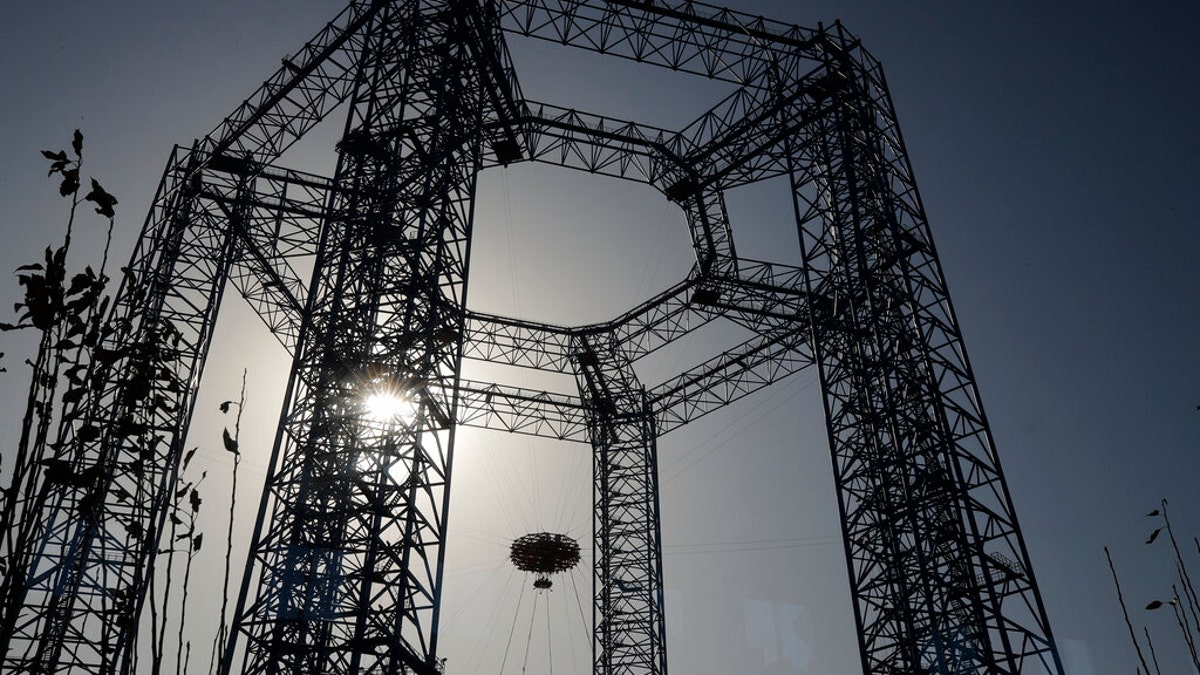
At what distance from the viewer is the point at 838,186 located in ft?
61.1

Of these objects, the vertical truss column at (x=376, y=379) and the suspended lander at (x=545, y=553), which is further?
the suspended lander at (x=545, y=553)

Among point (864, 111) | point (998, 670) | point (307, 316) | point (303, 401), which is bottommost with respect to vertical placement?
point (998, 670)

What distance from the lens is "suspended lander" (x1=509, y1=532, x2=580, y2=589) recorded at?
2819 centimetres

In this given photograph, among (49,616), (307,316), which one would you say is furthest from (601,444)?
(49,616)

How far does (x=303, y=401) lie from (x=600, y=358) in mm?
14936

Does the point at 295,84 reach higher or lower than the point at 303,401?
higher

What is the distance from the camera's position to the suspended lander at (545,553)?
28.2 meters

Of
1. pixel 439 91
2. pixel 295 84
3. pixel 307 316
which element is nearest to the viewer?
pixel 307 316

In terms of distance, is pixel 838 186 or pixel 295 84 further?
pixel 295 84

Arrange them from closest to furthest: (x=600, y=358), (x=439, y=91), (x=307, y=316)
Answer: (x=307, y=316)
(x=439, y=91)
(x=600, y=358)

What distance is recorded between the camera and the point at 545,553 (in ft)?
92.4

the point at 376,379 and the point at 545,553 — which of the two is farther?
the point at 545,553

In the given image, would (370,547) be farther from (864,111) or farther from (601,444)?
(601,444)

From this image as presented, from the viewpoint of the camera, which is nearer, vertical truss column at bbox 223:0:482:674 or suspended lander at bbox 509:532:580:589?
vertical truss column at bbox 223:0:482:674
